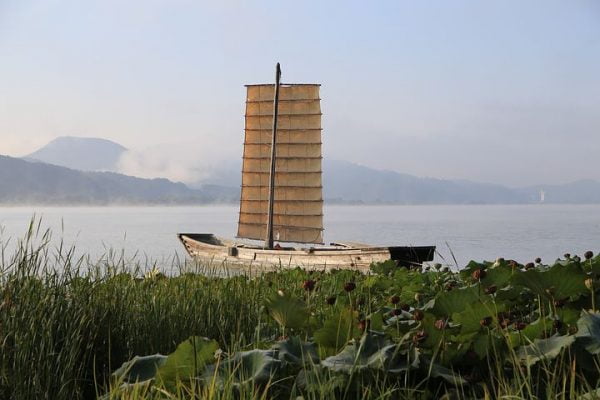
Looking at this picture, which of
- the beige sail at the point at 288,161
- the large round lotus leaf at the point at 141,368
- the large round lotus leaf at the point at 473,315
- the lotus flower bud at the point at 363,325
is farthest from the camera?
the beige sail at the point at 288,161

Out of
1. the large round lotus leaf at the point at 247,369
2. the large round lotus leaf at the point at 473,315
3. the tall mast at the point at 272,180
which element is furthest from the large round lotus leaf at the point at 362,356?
the tall mast at the point at 272,180

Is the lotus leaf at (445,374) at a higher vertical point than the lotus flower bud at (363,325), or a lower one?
lower

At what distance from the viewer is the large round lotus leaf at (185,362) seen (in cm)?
372

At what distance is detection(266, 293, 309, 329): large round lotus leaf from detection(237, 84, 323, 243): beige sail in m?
28.4

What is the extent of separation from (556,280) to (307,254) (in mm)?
21946

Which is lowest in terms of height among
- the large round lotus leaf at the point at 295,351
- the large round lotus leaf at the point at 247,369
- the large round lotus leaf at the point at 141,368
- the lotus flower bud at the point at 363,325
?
the large round lotus leaf at the point at 141,368

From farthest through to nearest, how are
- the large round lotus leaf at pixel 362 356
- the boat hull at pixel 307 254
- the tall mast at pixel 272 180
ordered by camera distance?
the tall mast at pixel 272 180, the boat hull at pixel 307 254, the large round lotus leaf at pixel 362 356

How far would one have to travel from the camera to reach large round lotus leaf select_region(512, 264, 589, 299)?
4031mm

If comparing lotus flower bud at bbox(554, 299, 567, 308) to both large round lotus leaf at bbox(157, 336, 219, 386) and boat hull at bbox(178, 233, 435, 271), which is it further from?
boat hull at bbox(178, 233, 435, 271)

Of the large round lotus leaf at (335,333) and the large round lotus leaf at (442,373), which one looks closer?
the large round lotus leaf at (442,373)

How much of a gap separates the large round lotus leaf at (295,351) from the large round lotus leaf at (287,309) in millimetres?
264

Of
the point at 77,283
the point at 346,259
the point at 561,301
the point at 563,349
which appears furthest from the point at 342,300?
the point at 346,259

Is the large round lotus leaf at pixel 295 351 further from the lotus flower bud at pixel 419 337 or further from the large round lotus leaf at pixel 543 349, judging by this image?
the large round lotus leaf at pixel 543 349

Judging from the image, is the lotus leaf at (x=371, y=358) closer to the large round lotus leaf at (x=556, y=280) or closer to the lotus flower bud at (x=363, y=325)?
the lotus flower bud at (x=363, y=325)
